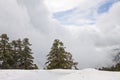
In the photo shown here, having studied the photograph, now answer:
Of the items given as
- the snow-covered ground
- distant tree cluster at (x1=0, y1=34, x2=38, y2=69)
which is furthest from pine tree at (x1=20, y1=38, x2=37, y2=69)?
the snow-covered ground

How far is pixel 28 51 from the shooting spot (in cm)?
4834

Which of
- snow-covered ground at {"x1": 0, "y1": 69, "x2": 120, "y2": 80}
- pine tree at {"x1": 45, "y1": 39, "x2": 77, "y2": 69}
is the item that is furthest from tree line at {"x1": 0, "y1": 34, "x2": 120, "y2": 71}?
snow-covered ground at {"x1": 0, "y1": 69, "x2": 120, "y2": 80}

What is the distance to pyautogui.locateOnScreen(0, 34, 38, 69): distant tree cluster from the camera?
1791 inches

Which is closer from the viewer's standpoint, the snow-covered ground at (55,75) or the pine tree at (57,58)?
the snow-covered ground at (55,75)

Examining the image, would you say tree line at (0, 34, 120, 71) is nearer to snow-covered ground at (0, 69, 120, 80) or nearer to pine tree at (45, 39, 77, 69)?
pine tree at (45, 39, 77, 69)

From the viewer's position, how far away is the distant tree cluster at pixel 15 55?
45500mm

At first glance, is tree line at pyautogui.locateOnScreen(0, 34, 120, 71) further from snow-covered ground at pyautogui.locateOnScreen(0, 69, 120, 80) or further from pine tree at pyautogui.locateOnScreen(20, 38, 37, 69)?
snow-covered ground at pyautogui.locateOnScreen(0, 69, 120, 80)

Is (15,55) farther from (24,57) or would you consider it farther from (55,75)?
(55,75)

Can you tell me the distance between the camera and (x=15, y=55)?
159 ft

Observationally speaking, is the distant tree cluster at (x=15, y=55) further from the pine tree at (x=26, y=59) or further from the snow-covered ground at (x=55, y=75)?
the snow-covered ground at (x=55, y=75)

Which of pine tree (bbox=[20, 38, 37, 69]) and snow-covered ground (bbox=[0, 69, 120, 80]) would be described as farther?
pine tree (bbox=[20, 38, 37, 69])

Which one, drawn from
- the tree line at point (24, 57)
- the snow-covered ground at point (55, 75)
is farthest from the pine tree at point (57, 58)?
the snow-covered ground at point (55, 75)

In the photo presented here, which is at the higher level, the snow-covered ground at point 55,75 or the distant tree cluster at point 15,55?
the distant tree cluster at point 15,55

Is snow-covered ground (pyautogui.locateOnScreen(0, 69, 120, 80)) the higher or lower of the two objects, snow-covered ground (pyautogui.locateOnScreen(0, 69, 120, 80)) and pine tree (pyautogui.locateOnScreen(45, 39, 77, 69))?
the lower
